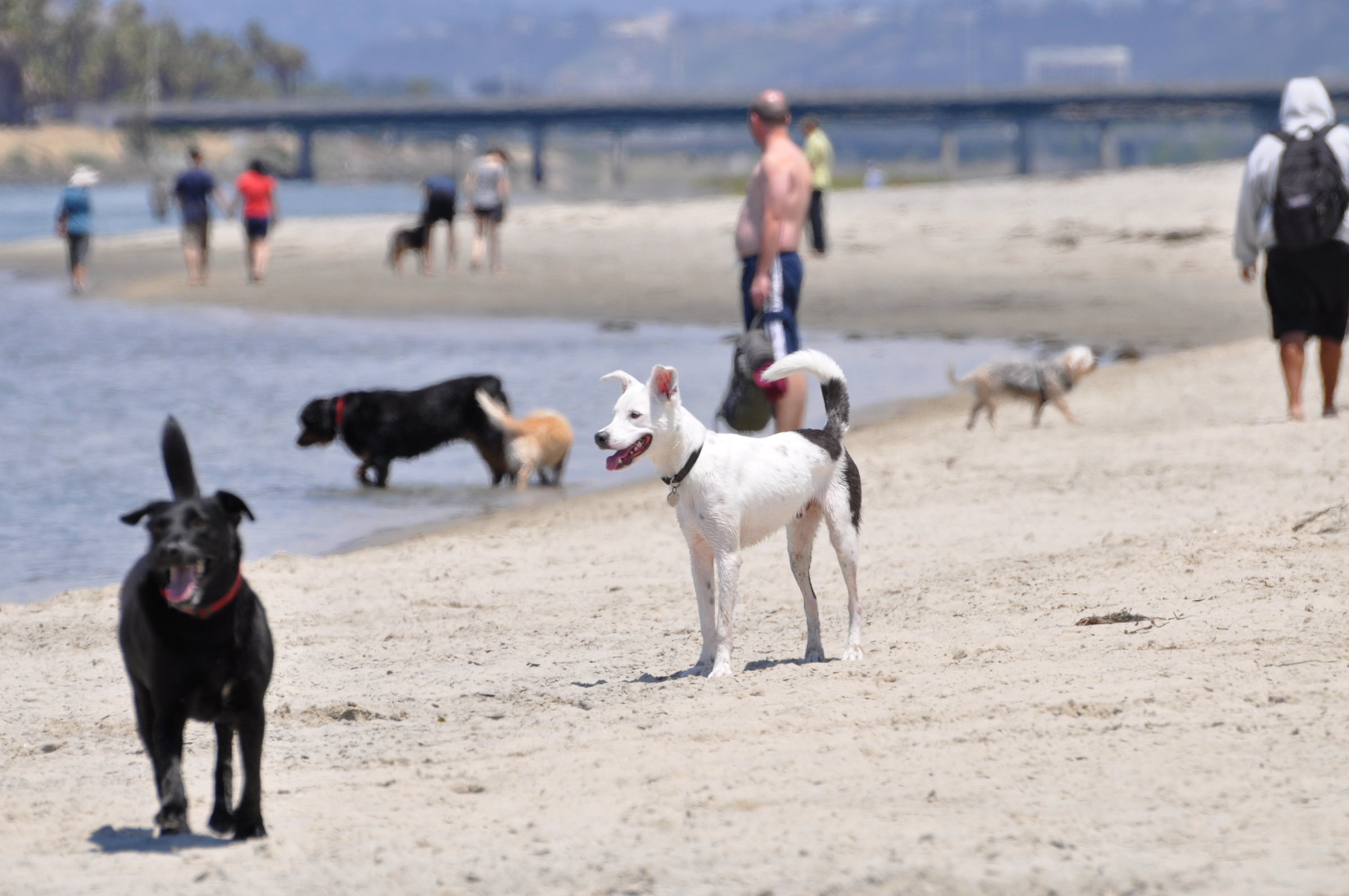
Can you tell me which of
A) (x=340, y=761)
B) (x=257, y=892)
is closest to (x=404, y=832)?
(x=257, y=892)

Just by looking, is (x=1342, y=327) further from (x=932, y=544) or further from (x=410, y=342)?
(x=410, y=342)

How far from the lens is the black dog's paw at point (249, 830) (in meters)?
3.96

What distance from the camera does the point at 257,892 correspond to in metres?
3.60

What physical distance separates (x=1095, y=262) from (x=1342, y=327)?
45.7 feet

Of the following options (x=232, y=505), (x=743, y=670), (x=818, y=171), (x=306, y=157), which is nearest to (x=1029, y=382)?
(x=743, y=670)

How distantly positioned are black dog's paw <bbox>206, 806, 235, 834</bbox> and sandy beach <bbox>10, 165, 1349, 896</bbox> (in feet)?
0.36

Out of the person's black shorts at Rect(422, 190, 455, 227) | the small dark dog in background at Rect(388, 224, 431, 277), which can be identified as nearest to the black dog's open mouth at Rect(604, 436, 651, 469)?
the person's black shorts at Rect(422, 190, 455, 227)

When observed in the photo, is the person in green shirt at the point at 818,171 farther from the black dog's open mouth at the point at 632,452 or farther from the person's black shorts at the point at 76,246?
the black dog's open mouth at the point at 632,452

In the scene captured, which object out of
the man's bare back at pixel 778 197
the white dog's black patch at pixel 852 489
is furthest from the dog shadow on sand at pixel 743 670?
the man's bare back at pixel 778 197

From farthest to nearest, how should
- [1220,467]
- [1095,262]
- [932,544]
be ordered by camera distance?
[1095,262] < [1220,467] < [932,544]

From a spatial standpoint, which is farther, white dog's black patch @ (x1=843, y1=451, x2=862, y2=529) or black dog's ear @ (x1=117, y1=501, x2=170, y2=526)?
white dog's black patch @ (x1=843, y1=451, x2=862, y2=529)

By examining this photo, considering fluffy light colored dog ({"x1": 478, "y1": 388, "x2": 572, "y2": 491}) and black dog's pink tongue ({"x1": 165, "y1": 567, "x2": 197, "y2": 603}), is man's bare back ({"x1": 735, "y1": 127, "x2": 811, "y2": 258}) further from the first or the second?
black dog's pink tongue ({"x1": 165, "y1": 567, "x2": 197, "y2": 603})

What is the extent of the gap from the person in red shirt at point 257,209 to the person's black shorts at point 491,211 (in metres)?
3.22

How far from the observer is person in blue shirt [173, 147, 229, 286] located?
23.3 meters
